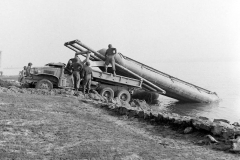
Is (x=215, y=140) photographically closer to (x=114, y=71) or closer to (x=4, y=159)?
(x=4, y=159)

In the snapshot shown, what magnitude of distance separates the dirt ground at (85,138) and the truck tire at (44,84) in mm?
4476

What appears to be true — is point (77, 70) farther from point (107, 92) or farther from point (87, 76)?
point (107, 92)

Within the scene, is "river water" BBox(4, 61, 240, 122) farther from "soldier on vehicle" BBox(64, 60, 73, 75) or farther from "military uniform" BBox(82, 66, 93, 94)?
"soldier on vehicle" BBox(64, 60, 73, 75)

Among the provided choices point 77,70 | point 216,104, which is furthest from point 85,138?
point 216,104

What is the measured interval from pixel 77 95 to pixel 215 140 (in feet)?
24.3

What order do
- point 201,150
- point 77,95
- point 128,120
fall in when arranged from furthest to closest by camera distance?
point 77,95 < point 128,120 < point 201,150

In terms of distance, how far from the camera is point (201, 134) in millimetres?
5555

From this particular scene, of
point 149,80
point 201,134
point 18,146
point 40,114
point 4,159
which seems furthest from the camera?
point 149,80

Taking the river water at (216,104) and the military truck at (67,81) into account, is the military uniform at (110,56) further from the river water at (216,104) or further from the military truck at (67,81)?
the river water at (216,104)

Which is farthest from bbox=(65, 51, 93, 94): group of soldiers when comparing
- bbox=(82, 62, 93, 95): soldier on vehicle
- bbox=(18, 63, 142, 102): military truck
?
bbox=(18, 63, 142, 102): military truck

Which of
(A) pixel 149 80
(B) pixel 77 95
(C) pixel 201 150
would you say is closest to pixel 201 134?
(C) pixel 201 150

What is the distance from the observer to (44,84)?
39.0ft

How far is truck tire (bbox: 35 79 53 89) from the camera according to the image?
1184 centimetres

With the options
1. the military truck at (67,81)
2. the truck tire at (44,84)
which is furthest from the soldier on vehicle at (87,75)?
the truck tire at (44,84)
